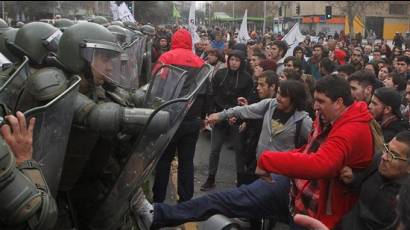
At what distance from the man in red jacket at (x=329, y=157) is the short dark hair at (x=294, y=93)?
1020 mm

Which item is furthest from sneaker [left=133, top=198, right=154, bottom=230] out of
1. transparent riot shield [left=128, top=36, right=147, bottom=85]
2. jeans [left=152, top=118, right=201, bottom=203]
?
transparent riot shield [left=128, top=36, right=147, bottom=85]

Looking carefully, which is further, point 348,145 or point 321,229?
point 348,145

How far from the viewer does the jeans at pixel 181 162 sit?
5.13m

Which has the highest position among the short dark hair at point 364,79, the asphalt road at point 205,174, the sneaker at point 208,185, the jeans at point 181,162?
the short dark hair at point 364,79

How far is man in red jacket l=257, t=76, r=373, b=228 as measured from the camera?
2924 millimetres

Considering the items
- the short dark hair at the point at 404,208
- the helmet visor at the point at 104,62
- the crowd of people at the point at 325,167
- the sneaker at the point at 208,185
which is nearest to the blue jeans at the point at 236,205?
the crowd of people at the point at 325,167

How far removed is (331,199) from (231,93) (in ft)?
12.0

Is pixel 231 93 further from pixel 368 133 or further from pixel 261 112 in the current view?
pixel 368 133

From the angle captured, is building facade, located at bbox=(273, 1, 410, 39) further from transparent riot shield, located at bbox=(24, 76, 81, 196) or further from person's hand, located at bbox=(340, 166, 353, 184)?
transparent riot shield, located at bbox=(24, 76, 81, 196)

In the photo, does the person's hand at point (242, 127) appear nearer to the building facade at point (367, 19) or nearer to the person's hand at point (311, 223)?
the person's hand at point (311, 223)

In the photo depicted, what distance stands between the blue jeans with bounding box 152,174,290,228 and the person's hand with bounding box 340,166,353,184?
553mm

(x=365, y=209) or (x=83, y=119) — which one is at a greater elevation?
(x=83, y=119)

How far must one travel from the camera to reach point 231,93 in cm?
664

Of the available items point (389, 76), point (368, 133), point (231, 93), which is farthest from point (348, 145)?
point (389, 76)
